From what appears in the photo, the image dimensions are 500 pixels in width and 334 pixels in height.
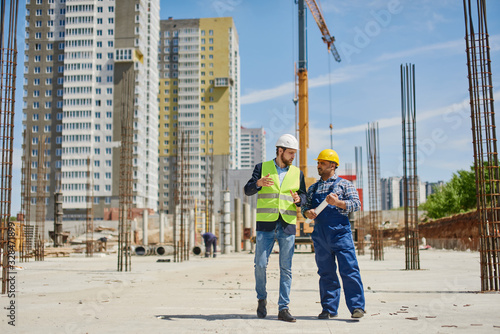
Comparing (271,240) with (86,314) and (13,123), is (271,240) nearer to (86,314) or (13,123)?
(86,314)

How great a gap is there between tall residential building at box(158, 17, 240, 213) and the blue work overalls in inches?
4032

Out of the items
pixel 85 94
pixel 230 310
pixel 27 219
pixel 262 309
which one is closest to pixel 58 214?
pixel 27 219

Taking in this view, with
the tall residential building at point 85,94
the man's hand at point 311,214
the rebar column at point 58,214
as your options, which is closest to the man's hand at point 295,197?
the man's hand at point 311,214

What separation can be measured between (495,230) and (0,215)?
7.80 m

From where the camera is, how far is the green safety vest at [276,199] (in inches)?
234

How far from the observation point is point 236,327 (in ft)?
17.6

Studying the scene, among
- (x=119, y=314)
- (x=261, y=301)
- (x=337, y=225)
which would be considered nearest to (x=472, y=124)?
(x=337, y=225)

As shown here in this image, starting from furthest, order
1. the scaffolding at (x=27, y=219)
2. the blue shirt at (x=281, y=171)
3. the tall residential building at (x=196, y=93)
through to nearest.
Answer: the tall residential building at (x=196, y=93) → the scaffolding at (x=27, y=219) → the blue shirt at (x=281, y=171)

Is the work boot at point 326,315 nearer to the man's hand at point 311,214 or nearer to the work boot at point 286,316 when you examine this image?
the work boot at point 286,316

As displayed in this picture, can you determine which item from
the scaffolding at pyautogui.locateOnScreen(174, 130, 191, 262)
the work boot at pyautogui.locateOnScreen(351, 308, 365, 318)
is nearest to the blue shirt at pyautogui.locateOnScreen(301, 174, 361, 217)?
the work boot at pyautogui.locateOnScreen(351, 308, 365, 318)

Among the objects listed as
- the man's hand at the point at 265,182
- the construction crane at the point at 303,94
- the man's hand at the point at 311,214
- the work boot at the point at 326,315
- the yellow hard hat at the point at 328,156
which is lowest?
the work boot at the point at 326,315

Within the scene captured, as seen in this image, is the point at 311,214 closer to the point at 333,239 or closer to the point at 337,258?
the point at 333,239

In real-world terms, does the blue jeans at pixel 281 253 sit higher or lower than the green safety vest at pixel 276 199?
lower

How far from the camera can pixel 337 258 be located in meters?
5.99
